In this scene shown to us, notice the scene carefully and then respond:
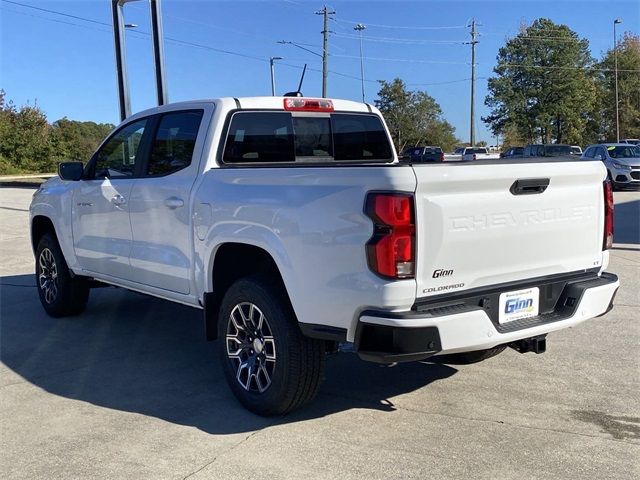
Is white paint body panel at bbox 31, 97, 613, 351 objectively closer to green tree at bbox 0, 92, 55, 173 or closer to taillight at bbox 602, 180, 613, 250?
taillight at bbox 602, 180, 613, 250

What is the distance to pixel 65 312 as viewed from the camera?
660 cm

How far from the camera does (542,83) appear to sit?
57625 millimetres

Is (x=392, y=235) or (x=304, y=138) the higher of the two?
(x=304, y=138)

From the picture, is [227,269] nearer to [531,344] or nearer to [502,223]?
[502,223]

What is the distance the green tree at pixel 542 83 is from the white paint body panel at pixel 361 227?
189 feet

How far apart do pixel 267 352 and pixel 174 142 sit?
1936mm

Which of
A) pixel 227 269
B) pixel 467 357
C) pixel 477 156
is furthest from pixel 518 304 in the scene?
pixel 477 156

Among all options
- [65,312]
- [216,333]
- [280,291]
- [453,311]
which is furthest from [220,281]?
[65,312]

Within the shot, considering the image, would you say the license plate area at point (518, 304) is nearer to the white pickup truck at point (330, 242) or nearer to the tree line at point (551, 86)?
the white pickup truck at point (330, 242)

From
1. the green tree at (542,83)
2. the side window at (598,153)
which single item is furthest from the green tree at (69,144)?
the side window at (598,153)

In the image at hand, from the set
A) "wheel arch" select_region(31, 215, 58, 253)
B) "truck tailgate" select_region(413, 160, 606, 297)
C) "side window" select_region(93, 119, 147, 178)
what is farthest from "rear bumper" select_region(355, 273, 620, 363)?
"wheel arch" select_region(31, 215, 58, 253)

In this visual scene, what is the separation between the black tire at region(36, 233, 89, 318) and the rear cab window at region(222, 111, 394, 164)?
2.67 metres

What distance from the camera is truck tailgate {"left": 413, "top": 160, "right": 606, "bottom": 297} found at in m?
3.25

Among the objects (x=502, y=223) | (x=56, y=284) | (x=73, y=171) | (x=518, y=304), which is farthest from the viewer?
(x=56, y=284)
